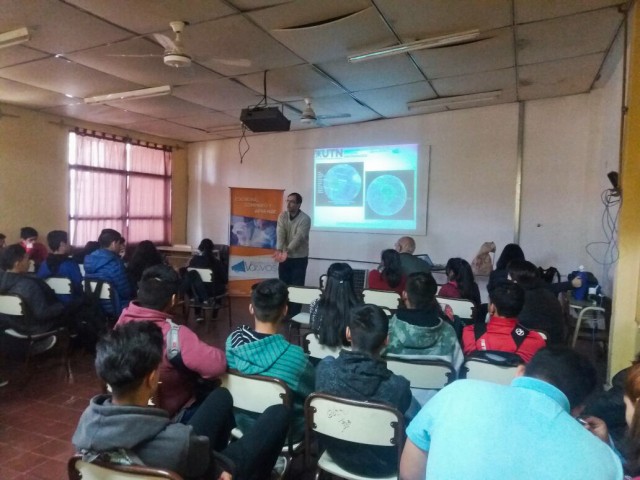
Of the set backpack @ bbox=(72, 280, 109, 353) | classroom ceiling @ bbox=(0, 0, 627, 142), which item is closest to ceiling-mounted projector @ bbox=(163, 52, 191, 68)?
classroom ceiling @ bbox=(0, 0, 627, 142)

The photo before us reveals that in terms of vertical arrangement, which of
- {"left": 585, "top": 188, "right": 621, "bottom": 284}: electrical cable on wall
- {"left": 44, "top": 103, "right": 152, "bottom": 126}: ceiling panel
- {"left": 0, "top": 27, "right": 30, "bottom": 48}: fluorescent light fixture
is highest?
{"left": 44, "top": 103, "right": 152, "bottom": 126}: ceiling panel

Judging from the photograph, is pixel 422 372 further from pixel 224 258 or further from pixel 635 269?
pixel 224 258

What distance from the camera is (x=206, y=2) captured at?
294 cm

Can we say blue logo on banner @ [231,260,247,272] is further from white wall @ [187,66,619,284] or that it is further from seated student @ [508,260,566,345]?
seated student @ [508,260,566,345]

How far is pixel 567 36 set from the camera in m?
3.62

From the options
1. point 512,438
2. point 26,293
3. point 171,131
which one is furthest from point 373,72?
point 171,131

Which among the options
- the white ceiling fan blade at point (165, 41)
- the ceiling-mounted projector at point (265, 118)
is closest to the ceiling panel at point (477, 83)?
the ceiling-mounted projector at point (265, 118)

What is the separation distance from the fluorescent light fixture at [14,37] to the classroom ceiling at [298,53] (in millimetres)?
48

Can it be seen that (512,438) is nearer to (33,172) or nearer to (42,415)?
(42,415)

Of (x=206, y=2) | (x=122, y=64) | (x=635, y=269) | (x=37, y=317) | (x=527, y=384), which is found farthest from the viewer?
(x=122, y=64)

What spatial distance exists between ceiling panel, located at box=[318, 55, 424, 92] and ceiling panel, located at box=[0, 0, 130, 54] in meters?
1.89

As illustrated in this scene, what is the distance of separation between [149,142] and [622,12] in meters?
6.91

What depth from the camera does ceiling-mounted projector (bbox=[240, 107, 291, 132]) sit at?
4.55 metres

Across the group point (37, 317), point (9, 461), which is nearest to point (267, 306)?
point (9, 461)
